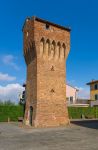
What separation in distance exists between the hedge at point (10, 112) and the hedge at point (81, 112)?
9774mm

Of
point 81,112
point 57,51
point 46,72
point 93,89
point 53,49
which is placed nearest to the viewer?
point 46,72

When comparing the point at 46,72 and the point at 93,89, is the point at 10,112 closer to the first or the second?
the point at 46,72

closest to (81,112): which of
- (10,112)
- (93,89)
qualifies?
(93,89)

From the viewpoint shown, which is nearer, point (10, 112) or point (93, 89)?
point (10, 112)

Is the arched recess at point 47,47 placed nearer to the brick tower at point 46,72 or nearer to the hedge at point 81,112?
the brick tower at point 46,72

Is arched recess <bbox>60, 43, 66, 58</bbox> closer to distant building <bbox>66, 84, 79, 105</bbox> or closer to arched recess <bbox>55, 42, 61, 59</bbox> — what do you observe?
arched recess <bbox>55, 42, 61, 59</bbox>

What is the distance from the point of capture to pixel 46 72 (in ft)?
104

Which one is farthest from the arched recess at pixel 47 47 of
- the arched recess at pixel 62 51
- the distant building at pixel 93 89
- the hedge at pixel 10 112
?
the distant building at pixel 93 89

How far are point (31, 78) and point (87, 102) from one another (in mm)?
32130

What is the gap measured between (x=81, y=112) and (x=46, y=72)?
19.8 metres

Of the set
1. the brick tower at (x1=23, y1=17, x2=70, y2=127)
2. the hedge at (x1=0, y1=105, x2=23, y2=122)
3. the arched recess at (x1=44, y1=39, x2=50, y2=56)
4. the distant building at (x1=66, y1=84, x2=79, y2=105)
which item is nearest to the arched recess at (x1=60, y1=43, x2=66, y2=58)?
the brick tower at (x1=23, y1=17, x2=70, y2=127)

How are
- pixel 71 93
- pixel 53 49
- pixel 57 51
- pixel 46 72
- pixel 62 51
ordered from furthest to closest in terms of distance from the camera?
pixel 71 93, pixel 62 51, pixel 57 51, pixel 53 49, pixel 46 72

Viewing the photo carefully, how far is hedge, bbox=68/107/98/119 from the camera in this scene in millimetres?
47062

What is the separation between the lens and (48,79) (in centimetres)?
3161
